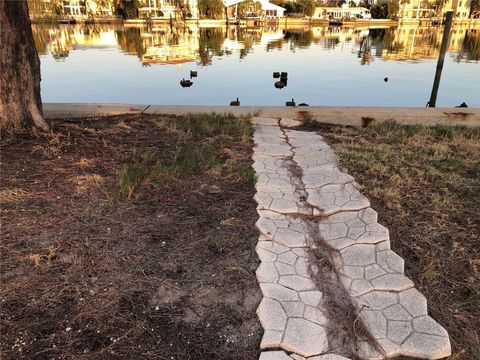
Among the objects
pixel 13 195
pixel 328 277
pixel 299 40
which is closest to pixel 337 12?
pixel 299 40

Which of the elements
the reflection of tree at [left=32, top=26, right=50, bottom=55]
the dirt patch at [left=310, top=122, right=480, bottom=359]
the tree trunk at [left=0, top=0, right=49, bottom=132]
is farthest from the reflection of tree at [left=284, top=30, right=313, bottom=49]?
the tree trunk at [left=0, top=0, right=49, bottom=132]

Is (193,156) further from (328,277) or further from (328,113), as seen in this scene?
(328,113)

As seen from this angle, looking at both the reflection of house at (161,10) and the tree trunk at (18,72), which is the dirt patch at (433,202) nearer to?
the tree trunk at (18,72)

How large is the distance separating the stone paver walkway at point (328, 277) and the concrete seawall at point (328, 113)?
2.95 m

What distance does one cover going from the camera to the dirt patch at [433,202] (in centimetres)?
275

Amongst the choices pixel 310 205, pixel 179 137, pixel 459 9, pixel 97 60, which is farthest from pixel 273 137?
pixel 459 9

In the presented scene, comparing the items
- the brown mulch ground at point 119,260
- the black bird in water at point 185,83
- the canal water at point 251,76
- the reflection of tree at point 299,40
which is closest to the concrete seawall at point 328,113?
the brown mulch ground at point 119,260

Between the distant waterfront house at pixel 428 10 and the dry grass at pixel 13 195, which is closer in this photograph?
the dry grass at pixel 13 195

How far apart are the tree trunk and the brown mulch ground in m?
0.42

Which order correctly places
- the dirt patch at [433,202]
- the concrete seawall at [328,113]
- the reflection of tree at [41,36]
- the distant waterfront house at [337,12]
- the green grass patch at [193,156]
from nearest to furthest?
the dirt patch at [433,202] < the green grass patch at [193,156] < the concrete seawall at [328,113] < the reflection of tree at [41,36] < the distant waterfront house at [337,12]

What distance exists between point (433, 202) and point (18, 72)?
5.61m

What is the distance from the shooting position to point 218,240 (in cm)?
332

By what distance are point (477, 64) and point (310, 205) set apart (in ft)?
90.0

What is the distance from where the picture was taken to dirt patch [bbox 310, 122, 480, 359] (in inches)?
108
